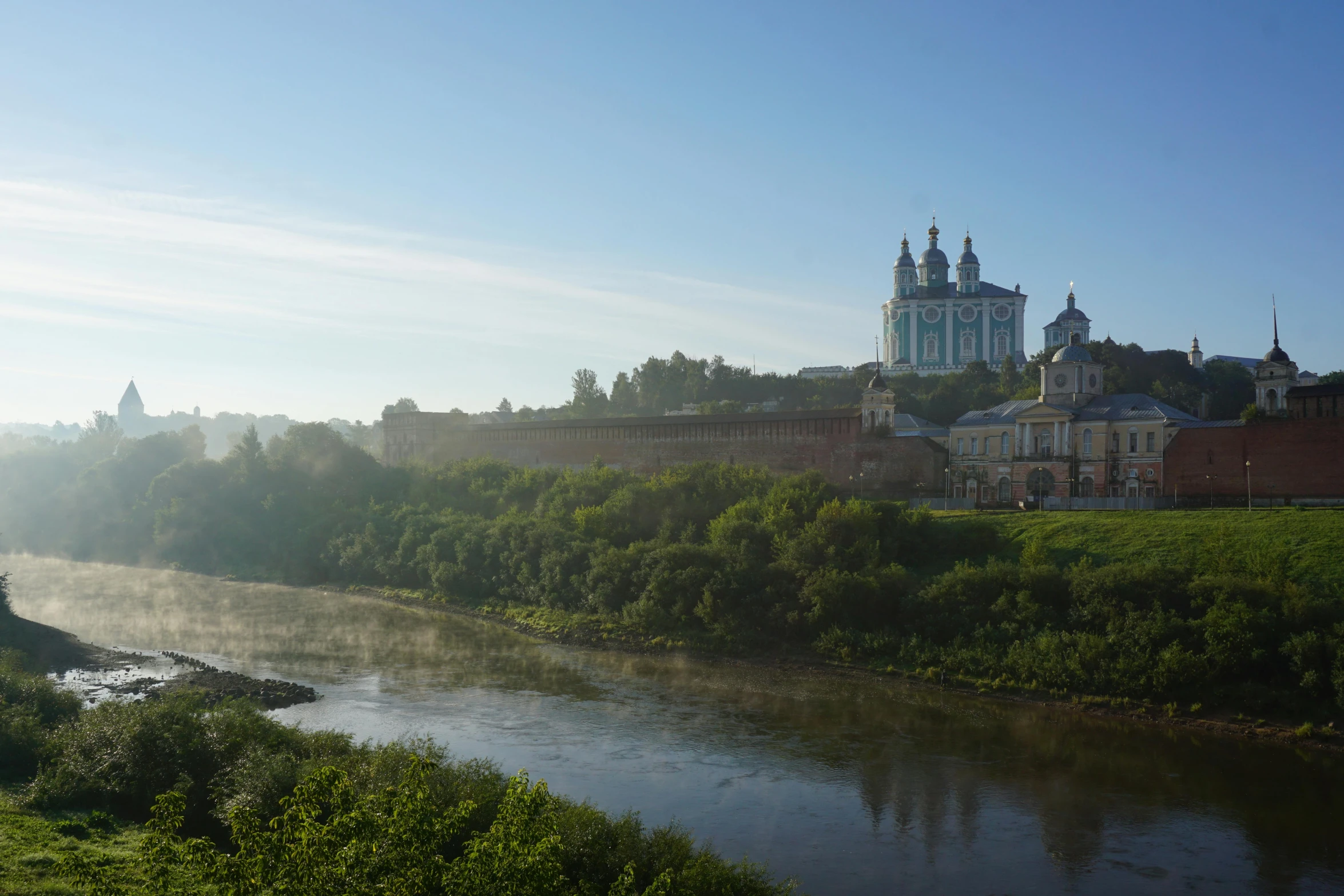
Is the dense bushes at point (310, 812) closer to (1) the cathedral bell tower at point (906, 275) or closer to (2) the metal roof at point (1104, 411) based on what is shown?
(2) the metal roof at point (1104, 411)

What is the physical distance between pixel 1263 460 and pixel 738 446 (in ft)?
53.8

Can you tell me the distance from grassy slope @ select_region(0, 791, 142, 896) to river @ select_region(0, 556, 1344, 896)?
17.6 ft

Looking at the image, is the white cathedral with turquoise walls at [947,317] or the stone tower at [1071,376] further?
the white cathedral with turquoise walls at [947,317]

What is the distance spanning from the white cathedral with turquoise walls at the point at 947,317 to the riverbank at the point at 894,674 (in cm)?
5067

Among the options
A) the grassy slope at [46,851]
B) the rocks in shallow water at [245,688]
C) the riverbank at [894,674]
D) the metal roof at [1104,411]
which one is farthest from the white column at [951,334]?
the grassy slope at [46,851]

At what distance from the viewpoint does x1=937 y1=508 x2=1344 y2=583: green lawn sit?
21812 millimetres

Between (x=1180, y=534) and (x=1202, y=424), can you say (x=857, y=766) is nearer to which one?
(x=1180, y=534)

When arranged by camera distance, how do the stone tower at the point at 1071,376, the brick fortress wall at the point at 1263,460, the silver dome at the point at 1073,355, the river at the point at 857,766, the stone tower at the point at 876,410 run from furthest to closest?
1. the silver dome at the point at 1073,355
2. the stone tower at the point at 1071,376
3. the stone tower at the point at 876,410
4. the brick fortress wall at the point at 1263,460
5. the river at the point at 857,766

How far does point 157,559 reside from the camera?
42656mm

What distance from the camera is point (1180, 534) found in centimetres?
2378

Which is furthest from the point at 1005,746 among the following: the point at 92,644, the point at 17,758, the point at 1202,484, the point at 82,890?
the point at 92,644

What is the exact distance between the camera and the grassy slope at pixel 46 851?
29.2 feet

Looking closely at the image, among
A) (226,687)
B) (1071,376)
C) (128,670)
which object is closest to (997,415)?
(1071,376)

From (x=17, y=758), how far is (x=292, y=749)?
3745 mm
